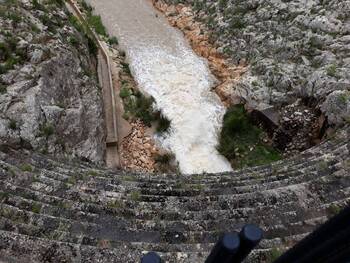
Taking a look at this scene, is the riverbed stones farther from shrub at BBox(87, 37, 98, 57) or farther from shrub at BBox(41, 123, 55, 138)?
shrub at BBox(87, 37, 98, 57)

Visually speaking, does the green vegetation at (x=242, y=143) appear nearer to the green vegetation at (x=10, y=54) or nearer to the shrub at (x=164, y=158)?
the shrub at (x=164, y=158)

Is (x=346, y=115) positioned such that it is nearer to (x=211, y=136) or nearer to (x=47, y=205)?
(x=211, y=136)

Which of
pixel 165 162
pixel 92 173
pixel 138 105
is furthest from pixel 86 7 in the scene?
pixel 92 173

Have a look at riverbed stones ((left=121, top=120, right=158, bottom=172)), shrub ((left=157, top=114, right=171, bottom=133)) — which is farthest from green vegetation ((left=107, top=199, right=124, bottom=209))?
shrub ((left=157, top=114, right=171, bottom=133))

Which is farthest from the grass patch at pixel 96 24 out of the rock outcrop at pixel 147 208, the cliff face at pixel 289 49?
the rock outcrop at pixel 147 208

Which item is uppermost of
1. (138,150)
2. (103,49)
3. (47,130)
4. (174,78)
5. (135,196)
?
(47,130)

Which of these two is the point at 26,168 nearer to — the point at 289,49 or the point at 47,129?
the point at 47,129
